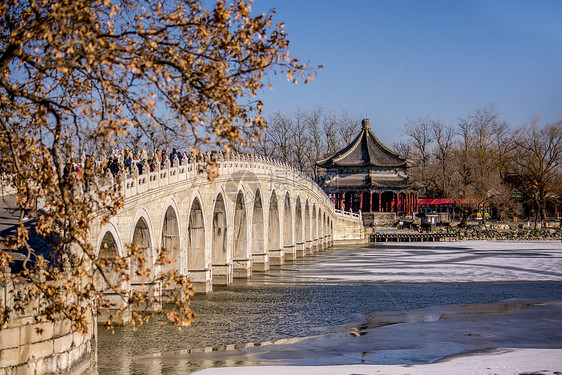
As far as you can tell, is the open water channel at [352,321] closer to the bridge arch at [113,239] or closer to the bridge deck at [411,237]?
the bridge arch at [113,239]

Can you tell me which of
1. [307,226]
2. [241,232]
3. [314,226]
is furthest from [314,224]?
[241,232]

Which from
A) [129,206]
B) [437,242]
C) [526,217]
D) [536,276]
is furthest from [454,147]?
[129,206]

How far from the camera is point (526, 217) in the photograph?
8512 centimetres

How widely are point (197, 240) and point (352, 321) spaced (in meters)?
8.44

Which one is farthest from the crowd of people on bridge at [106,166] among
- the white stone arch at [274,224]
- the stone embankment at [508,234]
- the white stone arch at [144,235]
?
the stone embankment at [508,234]

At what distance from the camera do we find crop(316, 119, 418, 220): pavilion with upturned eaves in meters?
75.6

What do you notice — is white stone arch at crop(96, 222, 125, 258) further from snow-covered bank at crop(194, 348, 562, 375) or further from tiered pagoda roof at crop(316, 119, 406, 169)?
tiered pagoda roof at crop(316, 119, 406, 169)

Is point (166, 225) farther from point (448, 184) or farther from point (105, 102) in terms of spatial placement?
point (448, 184)

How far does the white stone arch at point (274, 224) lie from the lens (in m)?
40.1

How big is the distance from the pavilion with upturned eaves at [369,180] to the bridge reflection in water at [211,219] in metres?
28.8

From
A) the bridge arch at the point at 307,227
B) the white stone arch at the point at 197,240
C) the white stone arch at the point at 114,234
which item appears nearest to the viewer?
the white stone arch at the point at 114,234

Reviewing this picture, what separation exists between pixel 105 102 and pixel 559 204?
84126 millimetres

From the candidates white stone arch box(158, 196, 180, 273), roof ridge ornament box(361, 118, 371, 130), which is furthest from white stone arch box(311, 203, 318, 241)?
white stone arch box(158, 196, 180, 273)

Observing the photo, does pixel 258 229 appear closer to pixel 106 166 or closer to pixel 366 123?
pixel 106 166
